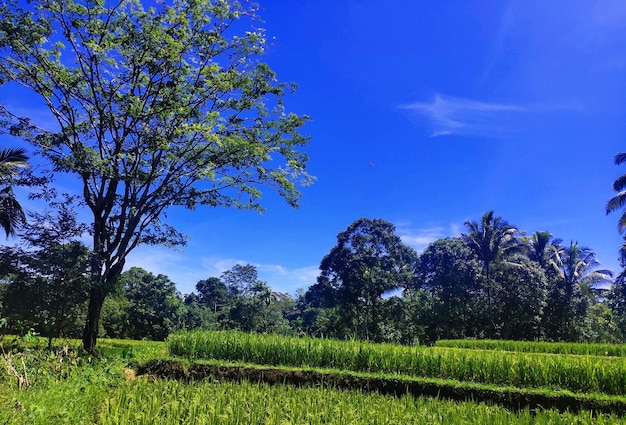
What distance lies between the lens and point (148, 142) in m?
15.0

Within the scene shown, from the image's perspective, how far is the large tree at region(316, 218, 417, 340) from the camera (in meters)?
34.8

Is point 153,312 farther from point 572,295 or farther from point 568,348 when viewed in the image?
point 572,295

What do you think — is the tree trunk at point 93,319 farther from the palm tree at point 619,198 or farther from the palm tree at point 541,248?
the palm tree at point 541,248

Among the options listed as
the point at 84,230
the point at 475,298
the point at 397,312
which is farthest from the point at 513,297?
the point at 84,230

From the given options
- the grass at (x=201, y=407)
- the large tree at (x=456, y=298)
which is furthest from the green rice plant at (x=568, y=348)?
the large tree at (x=456, y=298)

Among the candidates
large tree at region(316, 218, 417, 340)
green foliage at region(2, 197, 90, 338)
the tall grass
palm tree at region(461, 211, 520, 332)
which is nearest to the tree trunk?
green foliage at region(2, 197, 90, 338)

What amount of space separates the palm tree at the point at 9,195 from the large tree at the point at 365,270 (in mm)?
24432

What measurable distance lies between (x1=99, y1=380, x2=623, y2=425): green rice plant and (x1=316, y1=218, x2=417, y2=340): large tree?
28.8 meters

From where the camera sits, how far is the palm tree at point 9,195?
16.8 metres

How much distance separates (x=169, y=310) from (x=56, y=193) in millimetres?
19512

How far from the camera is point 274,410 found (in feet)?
16.1

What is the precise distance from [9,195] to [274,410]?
796 inches

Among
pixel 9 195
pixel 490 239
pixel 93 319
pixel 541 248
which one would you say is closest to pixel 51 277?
pixel 93 319

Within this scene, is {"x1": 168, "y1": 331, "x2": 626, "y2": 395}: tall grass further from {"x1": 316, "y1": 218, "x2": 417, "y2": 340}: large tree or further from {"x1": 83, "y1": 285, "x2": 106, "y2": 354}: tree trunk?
{"x1": 316, "y1": 218, "x2": 417, "y2": 340}: large tree
